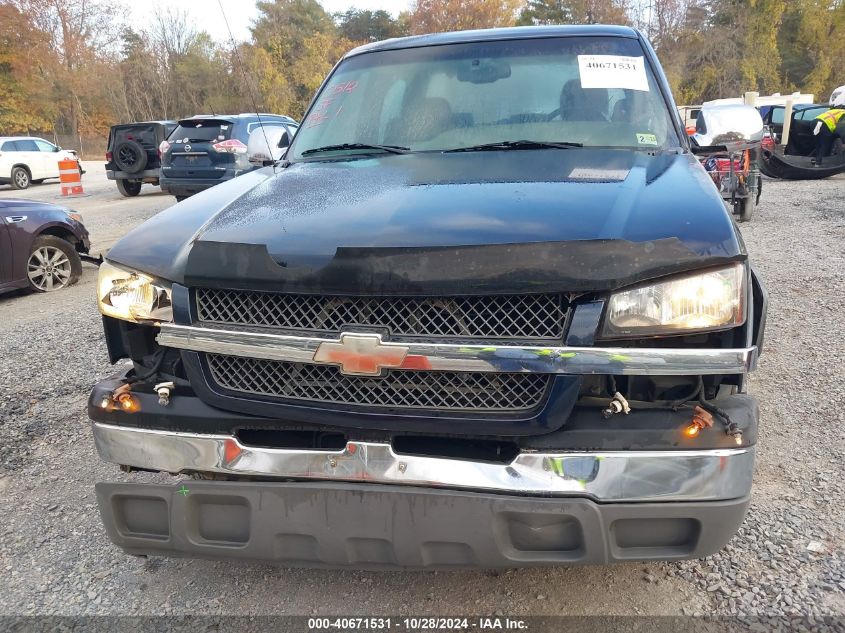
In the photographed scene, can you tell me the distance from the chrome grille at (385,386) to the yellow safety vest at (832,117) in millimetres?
16166

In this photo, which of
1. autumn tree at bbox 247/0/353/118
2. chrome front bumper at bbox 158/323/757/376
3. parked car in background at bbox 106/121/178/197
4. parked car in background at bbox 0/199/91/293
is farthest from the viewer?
parked car in background at bbox 106/121/178/197

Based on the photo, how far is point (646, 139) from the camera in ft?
9.33

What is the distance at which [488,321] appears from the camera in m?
1.80

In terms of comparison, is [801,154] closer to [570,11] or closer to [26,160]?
[26,160]

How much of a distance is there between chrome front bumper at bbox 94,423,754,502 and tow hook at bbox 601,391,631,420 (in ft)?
0.34

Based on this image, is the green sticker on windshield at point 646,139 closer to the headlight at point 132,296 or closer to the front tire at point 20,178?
the headlight at point 132,296

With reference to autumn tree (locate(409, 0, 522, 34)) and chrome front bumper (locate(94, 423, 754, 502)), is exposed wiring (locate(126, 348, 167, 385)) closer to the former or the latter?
chrome front bumper (locate(94, 423, 754, 502))

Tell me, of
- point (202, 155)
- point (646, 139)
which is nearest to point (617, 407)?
point (646, 139)

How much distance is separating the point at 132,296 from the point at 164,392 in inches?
13.1

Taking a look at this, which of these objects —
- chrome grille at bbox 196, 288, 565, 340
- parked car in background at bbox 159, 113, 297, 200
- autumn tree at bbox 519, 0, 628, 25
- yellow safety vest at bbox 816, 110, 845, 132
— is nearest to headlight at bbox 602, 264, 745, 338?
chrome grille at bbox 196, 288, 565, 340

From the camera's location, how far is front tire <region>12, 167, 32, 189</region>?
21.9m

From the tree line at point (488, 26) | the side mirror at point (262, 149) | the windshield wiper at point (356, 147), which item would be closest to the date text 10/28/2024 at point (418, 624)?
the windshield wiper at point (356, 147)

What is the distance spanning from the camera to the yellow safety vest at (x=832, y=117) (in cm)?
1463

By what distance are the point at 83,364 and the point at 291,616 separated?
3434 mm
